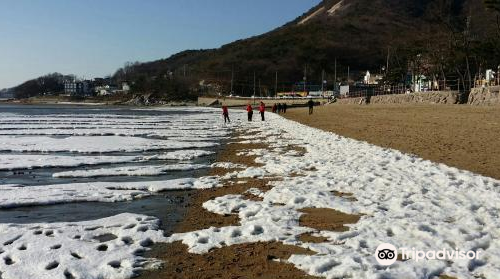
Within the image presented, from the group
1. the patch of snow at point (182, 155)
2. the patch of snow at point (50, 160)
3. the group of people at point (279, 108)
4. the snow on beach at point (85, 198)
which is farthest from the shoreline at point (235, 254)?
the group of people at point (279, 108)

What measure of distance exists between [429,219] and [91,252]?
470 centimetres

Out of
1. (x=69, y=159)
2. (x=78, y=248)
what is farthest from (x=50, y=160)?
(x=78, y=248)

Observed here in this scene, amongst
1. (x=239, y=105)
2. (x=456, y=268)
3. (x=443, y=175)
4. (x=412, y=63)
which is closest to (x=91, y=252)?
(x=456, y=268)

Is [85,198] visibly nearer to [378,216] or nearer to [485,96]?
[378,216]

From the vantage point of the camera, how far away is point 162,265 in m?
5.77

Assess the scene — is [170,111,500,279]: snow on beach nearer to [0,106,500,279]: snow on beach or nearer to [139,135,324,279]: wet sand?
[0,106,500,279]: snow on beach

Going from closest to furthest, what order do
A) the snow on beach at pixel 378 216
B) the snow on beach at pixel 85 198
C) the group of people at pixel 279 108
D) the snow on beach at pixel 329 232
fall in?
the snow on beach at pixel 378 216 < the snow on beach at pixel 329 232 < the snow on beach at pixel 85 198 < the group of people at pixel 279 108

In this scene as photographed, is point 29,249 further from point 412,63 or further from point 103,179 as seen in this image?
point 412,63

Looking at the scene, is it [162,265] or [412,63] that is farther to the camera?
[412,63]

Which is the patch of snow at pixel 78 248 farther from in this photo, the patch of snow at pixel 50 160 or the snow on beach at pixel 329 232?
the patch of snow at pixel 50 160

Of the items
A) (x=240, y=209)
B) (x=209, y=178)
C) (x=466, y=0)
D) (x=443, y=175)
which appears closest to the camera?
(x=240, y=209)

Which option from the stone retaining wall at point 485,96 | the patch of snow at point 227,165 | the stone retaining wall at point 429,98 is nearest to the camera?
the patch of snow at point 227,165

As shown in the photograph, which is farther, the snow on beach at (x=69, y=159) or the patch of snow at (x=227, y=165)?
the snow on beach at (x=69, y=159)

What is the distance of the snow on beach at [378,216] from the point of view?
→ 5.37m
